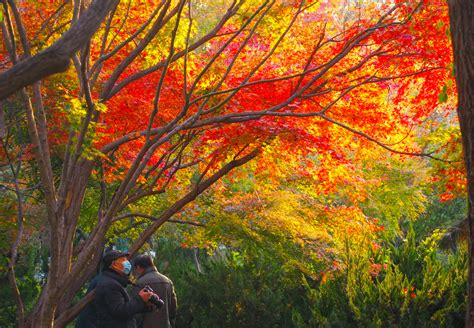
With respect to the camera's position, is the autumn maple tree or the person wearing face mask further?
the autumn maple tree

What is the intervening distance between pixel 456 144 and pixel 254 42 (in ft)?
13.2

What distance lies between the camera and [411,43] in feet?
31.2

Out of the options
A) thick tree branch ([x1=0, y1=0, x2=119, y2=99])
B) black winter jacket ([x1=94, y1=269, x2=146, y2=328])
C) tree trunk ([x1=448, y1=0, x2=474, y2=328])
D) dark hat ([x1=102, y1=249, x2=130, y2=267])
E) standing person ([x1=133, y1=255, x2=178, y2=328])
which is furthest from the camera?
standing person ([x1=133, y1=255, x2=178, y2=328])

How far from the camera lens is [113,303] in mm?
7246

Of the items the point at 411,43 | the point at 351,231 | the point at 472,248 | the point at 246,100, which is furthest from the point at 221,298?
the point at 472,248

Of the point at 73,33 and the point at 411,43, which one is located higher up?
the point at 411,43

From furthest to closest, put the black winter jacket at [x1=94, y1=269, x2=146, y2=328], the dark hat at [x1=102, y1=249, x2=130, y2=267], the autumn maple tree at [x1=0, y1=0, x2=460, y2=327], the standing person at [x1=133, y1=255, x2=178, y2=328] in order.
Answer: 1. the standing person at [x1=133, y1=255, x2=178, y2=328]
2. the autumn maple tree at [x1=0, y1=0, x2=460, y2=327]
3. the dark hat at [x1=102, y1=249, x2=130, y2=267]
4. the black winter jacket at [x1=94, y1=269, x2=146, y2=328]

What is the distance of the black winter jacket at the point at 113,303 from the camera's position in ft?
23.8

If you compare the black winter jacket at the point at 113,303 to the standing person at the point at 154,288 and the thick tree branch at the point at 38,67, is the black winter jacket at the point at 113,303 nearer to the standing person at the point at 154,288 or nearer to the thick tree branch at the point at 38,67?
the standing person at the point at 154,288

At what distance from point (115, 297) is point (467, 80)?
436 cm

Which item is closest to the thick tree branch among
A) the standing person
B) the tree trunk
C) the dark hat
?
the tree trunk

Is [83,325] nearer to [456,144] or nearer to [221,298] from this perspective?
[221,298]

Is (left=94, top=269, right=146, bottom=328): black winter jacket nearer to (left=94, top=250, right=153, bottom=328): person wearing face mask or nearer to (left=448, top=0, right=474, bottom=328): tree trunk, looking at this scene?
(left=94, top=250, right=153, bottom=328): person wearing face mask

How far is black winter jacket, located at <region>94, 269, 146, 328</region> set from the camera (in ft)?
23.8
